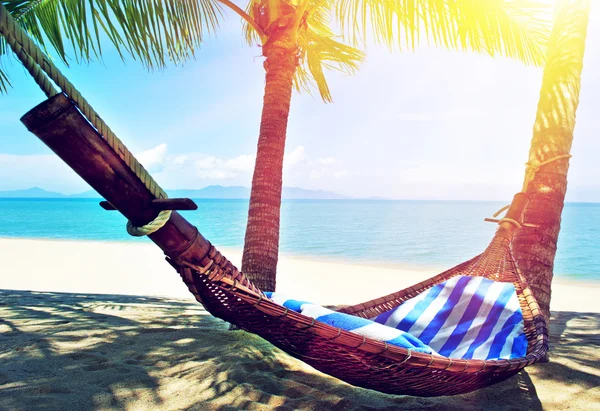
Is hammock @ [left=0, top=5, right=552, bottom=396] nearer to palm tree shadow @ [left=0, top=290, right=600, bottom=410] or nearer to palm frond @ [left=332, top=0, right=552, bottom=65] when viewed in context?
palm tree shadow @ [left=0, top=290, right=600, bottom=410]

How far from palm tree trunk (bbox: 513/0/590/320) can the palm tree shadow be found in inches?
21.9

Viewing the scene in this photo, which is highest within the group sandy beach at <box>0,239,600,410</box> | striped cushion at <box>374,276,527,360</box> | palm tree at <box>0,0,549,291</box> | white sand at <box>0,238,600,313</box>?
palm tree at <box>0,0,549,291</box>

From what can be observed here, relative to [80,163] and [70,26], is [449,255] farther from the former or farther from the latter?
[80,163]

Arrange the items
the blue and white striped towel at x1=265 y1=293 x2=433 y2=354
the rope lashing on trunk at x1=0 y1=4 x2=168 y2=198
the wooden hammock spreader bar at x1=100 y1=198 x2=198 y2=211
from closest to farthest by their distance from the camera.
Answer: the rope lashing on trunk at x1=0 y1=4 x2=168 y2=198 < the wooden hammock spreader bar at x1=100 y1=198 x2=198 y2=211 < the blue and white striped towel at x1=265 y1=293 x2=433 y2=354

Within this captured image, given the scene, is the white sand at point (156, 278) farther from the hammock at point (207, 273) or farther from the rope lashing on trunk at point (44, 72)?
the rope lashing on trunk at point (44, 72)

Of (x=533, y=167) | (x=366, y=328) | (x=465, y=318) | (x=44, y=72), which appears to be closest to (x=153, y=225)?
(x=44, y=72)

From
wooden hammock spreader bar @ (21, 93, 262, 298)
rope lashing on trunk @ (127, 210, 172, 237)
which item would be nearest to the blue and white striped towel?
wooden hammock spreader bar @ (21, 93, 262, 298)

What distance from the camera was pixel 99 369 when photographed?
221 centimetres

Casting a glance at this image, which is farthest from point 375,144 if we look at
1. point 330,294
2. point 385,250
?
point 330,294

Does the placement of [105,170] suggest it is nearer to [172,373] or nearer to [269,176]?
[172,373]

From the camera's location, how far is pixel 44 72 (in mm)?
1203

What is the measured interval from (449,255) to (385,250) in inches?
78.7

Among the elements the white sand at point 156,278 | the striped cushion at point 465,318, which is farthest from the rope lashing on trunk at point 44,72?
the white sand at point 156,278

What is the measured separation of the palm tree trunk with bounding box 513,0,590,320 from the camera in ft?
8.57
